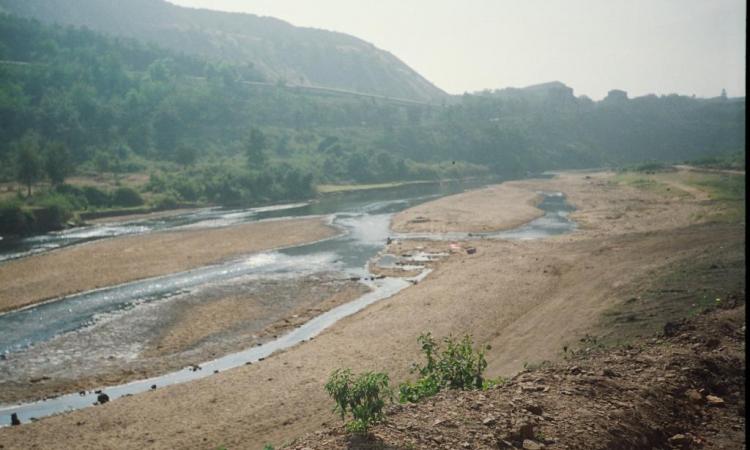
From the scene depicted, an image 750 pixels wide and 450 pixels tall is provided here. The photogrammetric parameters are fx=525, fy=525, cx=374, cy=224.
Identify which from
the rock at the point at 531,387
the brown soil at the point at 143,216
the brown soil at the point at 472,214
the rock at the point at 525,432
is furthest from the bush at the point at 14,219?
the rock at the point at 525,432

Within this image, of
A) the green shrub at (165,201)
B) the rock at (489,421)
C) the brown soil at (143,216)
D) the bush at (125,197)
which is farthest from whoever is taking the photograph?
the green shrub at (165,201)

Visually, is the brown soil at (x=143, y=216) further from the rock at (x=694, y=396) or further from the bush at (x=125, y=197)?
the rock at (x=694, y=396)

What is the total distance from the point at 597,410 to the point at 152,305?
1105 inches

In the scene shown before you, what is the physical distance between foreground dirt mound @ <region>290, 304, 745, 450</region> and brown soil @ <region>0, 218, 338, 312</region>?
30.6 meters

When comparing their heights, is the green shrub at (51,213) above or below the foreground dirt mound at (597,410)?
above

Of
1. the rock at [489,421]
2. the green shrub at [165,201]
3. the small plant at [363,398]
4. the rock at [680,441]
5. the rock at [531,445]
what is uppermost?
the green shrub at [165,201]

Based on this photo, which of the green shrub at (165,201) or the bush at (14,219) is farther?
the green shrub at (165,201)

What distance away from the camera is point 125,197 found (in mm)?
75312

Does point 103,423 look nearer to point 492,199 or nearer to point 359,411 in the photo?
point 359,411

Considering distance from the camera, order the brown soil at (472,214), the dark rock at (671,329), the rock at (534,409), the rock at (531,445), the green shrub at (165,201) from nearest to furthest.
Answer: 1. the rock at (531,445)
2. the rock at (534,409)
3. the dark rock at (671,329)
4. the brown soil at (472,214)
5. the green shrub at (165,201)

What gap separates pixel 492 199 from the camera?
81.9 metres

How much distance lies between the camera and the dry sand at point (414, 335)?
17.4 m

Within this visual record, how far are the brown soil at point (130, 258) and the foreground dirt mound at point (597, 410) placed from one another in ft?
100

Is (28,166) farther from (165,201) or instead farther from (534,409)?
(534,409)
